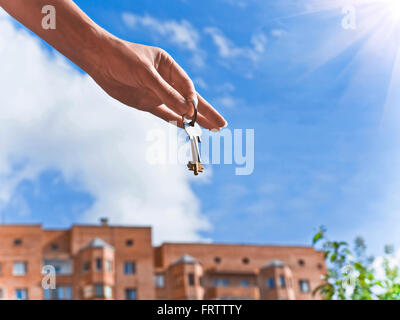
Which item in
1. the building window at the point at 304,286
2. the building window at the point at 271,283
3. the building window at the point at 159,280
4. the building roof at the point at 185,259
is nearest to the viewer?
the building roof at the point at 185,259

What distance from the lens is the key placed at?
5.27ft

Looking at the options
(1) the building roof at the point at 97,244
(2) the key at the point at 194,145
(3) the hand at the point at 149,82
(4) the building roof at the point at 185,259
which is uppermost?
(1) the building roof at the point at 97,244

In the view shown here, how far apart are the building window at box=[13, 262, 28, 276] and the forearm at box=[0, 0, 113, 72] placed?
92.4 ft

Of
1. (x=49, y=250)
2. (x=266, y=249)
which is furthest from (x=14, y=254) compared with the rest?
(x=266, y=249)

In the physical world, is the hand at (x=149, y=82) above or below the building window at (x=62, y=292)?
above

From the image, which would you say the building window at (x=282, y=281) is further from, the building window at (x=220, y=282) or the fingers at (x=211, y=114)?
the fingers at (x=211, y=114)

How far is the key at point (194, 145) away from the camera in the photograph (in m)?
1.61

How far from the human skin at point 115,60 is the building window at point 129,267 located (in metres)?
28.1

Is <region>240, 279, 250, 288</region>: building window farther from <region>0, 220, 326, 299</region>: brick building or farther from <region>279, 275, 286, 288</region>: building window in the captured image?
<region>279, 275, 286, 288</region>: building window

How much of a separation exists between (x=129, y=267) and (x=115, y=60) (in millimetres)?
28312

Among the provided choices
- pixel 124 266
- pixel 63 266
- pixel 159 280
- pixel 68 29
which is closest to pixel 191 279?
pixel 159 280

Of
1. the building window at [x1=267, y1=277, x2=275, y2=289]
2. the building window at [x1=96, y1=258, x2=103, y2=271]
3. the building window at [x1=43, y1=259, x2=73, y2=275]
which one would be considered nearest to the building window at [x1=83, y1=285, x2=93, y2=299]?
the building window at [x1=96, y1=258, x2=103, y2=271]

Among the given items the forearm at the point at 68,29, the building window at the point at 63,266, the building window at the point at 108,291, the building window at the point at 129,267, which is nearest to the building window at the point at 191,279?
the building window at the point at 129,267

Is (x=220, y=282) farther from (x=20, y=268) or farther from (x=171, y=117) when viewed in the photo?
(x=171, y=117)
